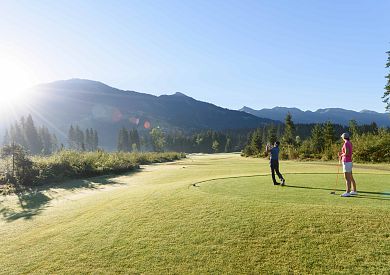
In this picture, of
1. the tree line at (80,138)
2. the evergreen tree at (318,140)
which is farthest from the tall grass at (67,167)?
the tree line at (80,138)

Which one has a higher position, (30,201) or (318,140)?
(318,140)

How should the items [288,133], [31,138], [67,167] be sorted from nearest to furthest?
[67,167] < [288,133] < [31,138]

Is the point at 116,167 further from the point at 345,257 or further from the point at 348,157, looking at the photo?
the point at 345,257

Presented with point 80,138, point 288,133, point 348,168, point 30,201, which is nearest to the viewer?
point 348,168

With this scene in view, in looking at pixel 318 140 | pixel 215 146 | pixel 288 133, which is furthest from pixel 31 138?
pixel 318 140

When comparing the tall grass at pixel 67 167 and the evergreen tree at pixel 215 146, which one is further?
the evergreen tree at pixel 215 146

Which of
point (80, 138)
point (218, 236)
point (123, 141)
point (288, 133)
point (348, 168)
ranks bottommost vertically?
point (218, 236)

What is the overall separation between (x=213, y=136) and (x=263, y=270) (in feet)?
514

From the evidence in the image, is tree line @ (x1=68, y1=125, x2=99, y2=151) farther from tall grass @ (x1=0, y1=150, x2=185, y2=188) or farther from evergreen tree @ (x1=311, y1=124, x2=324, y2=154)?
tall grass @ (x1=0, y1=150, x2=185, y2=188)

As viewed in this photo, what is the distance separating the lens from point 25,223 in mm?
12422

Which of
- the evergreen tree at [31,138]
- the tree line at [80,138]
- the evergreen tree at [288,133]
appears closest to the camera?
the evergreen tree at [288,133]

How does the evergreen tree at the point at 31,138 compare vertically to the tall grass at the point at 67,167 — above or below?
above

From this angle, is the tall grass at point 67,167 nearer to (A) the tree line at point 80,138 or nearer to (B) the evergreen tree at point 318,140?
(B) the evergreen tree at point 318,140

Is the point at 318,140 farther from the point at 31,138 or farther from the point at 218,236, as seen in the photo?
the point at 31,138
